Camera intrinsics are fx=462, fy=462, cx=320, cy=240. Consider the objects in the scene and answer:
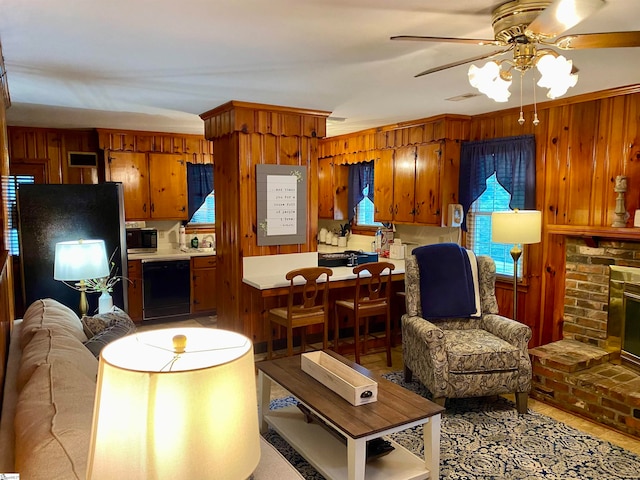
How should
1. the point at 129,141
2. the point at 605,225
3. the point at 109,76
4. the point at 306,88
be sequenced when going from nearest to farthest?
the point at 109,76
the point at 306,88
the point at 605,225
the point at 129,141

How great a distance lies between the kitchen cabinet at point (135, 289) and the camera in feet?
18.2

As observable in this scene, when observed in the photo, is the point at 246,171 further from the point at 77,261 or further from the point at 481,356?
the point at 481,356

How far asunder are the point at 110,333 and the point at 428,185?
11.6 ft

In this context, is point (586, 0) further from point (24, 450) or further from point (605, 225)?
point (605, 225)

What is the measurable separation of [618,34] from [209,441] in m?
2.00

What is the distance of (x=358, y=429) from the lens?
6.92ft

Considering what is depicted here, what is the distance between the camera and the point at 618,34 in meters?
1.77

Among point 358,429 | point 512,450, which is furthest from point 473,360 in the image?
point 358,429

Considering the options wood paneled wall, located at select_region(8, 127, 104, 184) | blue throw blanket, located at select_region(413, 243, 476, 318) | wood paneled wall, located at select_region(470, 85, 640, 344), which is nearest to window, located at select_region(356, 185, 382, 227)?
wood paneled wall, located at select_region(470, 85, 640, 344)

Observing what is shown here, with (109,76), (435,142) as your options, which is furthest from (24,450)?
(435,142)

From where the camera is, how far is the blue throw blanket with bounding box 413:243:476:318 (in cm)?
364

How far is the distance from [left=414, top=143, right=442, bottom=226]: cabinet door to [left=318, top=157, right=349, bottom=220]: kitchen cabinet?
5.26ft

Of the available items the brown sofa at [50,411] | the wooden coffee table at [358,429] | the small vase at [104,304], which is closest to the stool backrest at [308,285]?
the wooden coffee table at [358,429]

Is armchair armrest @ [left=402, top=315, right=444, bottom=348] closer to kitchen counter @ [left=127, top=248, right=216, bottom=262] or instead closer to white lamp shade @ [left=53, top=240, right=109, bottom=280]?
white lamp shade @ [left=53, top=240, right=109, bottom=280]
